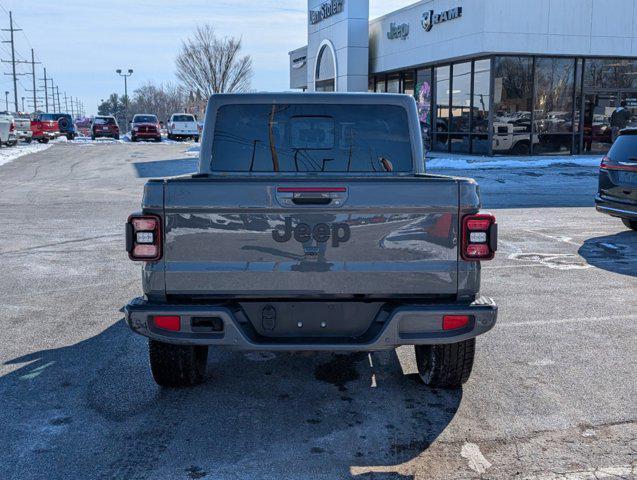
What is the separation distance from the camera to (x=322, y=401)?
444cm

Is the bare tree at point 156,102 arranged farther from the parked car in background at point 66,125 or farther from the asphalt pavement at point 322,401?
the asphalt pavement at point 322,401

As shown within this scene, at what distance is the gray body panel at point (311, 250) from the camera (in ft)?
12.4

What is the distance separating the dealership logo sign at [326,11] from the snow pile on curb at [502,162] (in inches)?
483

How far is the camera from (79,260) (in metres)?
8.92

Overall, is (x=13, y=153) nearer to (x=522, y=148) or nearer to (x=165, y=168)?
(x=165, y=168)

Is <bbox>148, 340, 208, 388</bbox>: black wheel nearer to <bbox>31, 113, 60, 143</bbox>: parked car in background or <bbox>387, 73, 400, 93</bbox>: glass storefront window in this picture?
<bbox>387, 73, 400, 93</bbox>: glass storefront window

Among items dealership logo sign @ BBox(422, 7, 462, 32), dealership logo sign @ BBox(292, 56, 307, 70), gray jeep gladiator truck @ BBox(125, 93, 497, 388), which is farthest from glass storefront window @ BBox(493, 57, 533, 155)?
gray jeep gladiator truck @ BBox(125, 93, 497, 388)

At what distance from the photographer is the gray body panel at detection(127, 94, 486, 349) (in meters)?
3.78

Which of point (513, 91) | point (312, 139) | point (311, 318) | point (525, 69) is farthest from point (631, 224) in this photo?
point (525, 69)

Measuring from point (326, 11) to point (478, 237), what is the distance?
33254 millimetres

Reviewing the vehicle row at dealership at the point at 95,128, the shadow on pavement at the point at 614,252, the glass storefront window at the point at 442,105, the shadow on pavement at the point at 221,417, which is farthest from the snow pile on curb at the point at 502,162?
the vehicle row at dealership at the point at 95,128

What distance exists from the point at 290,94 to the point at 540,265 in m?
4.80

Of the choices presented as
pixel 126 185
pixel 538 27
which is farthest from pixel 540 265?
pixel 538 27

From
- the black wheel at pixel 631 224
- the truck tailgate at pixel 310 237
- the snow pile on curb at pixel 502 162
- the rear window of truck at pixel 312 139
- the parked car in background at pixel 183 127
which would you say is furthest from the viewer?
the parked car in background at pixel 183 127
